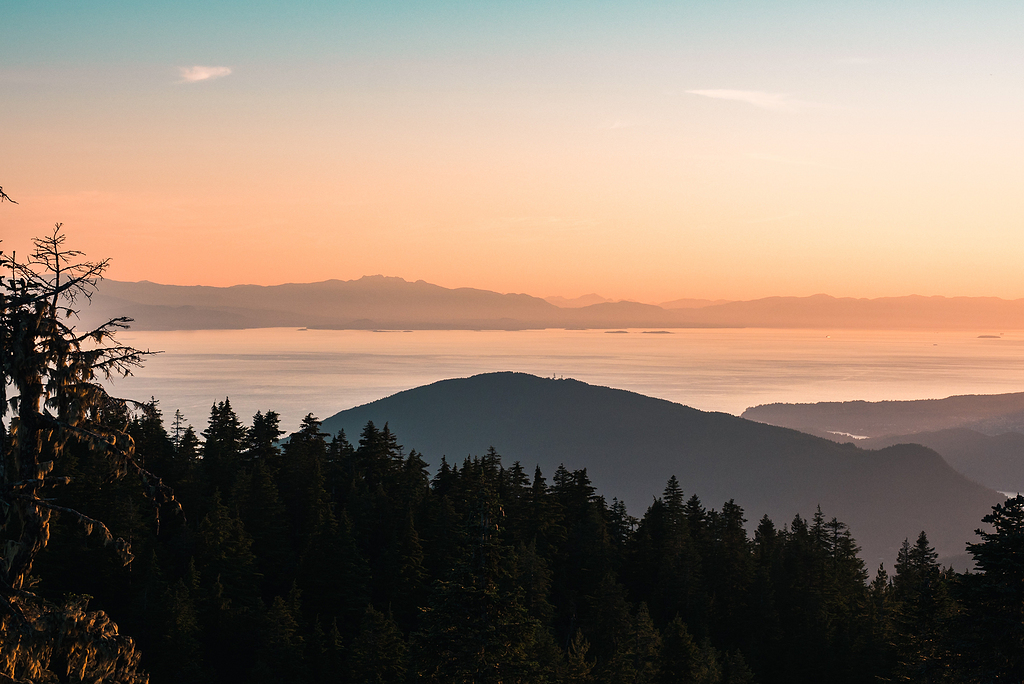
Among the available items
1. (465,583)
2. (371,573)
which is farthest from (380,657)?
(465,583)

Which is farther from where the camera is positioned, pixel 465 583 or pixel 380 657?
pixel 380 657

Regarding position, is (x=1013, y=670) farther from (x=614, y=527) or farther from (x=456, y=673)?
(x=614, y=527)

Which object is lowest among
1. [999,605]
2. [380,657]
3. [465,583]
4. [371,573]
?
[371,573]

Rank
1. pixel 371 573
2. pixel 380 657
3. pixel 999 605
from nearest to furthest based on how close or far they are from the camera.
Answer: pixel 999 605 < pixel 380 657 < pixel 371 573

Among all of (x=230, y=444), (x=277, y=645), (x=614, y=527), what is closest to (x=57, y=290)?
(x=277, y=645)

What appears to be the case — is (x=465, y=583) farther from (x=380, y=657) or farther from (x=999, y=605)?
(x=380, y=657)

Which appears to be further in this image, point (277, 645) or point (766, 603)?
point (766, 603)

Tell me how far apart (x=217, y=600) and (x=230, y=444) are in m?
26.0

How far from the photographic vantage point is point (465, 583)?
23812mm

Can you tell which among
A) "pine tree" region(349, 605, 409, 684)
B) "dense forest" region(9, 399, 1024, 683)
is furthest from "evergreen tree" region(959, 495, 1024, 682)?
"pine tree" region(349, 605, 409, 684)

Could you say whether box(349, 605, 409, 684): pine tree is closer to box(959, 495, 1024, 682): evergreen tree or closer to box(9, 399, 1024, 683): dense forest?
box(9, 399, 1024, 683): dense forest

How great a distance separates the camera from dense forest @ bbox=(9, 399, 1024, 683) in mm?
24234

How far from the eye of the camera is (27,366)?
30.6ft

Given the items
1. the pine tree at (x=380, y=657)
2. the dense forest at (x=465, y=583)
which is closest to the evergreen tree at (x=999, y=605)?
A: the dense forest at (x=465, y=583)
